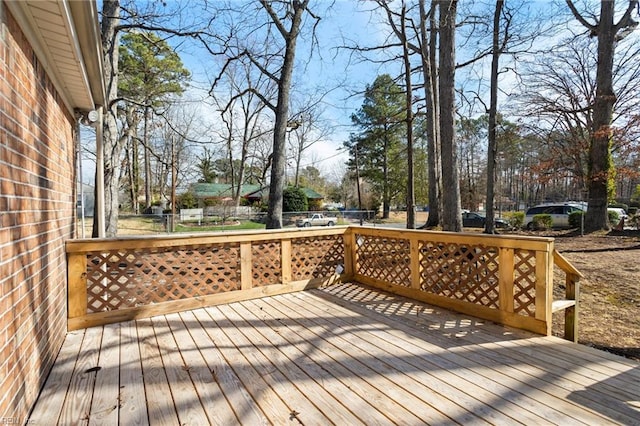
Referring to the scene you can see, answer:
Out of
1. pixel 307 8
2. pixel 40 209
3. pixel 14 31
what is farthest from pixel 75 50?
pixel 307 8

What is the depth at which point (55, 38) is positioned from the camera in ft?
7.04

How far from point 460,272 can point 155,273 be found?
340 centimetres

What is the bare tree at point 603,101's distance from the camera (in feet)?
33.1

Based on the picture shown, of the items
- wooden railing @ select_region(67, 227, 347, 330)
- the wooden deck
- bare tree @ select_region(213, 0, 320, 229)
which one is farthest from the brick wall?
bare tree @ select_region(213, 0, 320, 229)

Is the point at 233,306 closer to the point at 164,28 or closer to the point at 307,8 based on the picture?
the point at 164,28

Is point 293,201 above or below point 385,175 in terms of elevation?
below

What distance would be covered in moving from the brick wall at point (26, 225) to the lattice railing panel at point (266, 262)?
2.01m

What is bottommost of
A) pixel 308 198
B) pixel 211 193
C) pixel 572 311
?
pixel 572 311

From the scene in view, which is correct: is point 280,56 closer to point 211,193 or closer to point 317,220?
point 317,220

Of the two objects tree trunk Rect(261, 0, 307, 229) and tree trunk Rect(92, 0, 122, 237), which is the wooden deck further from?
tree trunk Rect(92, 0, 122, 237)

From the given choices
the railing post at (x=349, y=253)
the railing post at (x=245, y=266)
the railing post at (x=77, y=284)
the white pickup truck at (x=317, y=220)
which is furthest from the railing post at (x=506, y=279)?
the white pickup truck at (x=317, y=220)

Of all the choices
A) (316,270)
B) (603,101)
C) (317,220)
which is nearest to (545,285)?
(316,270)

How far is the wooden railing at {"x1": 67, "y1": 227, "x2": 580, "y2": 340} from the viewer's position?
10.1 ft

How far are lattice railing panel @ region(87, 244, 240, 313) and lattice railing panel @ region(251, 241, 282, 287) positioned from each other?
0.27 m
